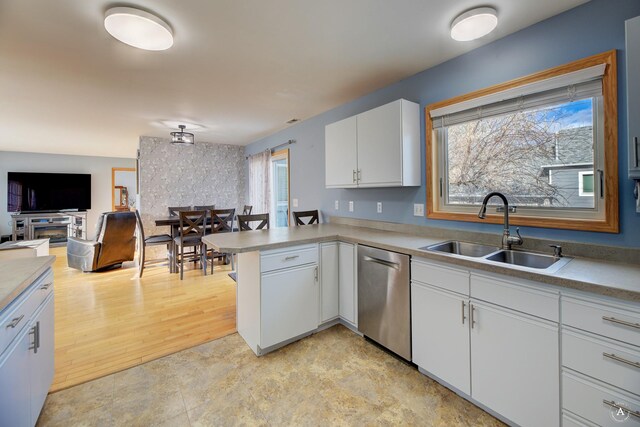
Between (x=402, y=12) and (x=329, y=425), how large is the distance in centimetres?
242

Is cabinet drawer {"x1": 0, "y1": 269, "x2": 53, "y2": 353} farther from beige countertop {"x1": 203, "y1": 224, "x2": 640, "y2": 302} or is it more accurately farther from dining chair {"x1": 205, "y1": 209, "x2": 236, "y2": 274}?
dining chair {"x1": 205, "y1": 209, "x2": 236, "y2": 274}

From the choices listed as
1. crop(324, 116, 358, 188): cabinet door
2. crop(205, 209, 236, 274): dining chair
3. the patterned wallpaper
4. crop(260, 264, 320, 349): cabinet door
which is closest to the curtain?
the patterned wallpaper

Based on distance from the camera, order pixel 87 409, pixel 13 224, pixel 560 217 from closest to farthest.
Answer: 1. pixel 87 409
2. pixel 560 217
3. pixel 13 224

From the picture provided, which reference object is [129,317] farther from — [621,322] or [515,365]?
[621,322]

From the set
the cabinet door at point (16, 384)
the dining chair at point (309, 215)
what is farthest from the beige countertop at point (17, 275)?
the dining chair at point (309, 215)

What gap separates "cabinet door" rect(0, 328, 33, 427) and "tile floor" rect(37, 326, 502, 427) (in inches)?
Result: 15.5

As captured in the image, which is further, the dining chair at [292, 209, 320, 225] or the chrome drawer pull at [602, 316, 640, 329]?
the dining chair at [292, 209, 320, 225]

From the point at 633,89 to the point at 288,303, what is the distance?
231 centimetres

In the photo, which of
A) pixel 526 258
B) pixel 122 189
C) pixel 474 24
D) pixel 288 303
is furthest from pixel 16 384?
pixel 122 189

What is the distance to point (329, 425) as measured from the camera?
1.49 metres

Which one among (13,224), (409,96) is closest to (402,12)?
(409,96)

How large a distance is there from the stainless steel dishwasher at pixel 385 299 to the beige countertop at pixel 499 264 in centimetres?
10

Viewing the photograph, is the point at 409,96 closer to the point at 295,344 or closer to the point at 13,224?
the point at 295,344

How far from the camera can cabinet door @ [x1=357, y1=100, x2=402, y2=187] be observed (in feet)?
7.57
